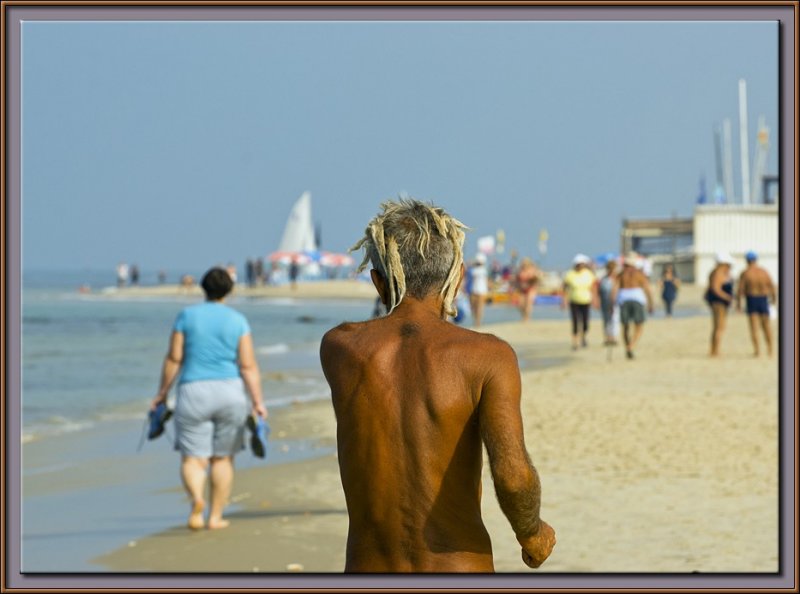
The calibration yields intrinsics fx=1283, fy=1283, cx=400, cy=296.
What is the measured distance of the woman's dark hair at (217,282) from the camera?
812 centimetres

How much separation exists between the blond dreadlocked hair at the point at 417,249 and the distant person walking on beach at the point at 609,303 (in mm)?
18571

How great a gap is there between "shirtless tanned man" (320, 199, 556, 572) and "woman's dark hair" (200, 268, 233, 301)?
496 cm

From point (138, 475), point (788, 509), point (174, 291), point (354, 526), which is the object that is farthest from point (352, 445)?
point (174, 291)

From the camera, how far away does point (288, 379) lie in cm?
2094

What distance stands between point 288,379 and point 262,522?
12.2 meters

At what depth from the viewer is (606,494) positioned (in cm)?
924

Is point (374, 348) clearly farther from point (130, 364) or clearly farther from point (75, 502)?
point (130, 364)

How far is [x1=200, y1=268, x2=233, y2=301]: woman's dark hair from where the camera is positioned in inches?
320

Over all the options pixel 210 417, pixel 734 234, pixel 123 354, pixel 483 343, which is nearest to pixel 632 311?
pixel 210 417

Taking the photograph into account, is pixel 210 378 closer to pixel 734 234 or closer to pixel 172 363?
pixel 172 363

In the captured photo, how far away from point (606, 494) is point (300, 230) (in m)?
103

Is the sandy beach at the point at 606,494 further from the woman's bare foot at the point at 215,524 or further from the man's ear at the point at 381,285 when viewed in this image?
the man's ear at the point at 381,285

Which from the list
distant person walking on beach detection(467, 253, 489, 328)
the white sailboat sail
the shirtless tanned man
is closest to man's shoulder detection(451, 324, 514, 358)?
the shirtless tanned man

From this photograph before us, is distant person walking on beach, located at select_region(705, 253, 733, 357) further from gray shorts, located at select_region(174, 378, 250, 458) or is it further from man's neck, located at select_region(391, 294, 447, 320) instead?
man's neck, located at select_region(391, 294, 447, 320)
